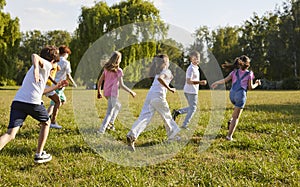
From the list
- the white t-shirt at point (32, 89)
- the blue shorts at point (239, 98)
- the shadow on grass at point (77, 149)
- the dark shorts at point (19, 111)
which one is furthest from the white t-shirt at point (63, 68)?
the blue shorts at point (239, 98)

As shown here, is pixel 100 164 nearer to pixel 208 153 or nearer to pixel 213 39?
pixel 208 153

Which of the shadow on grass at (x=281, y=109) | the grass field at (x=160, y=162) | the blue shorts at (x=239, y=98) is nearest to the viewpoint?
the grass field at (x=160, y=162)

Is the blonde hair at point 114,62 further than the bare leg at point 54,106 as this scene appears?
No

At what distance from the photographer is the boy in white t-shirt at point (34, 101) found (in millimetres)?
4816

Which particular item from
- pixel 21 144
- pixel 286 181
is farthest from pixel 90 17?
pixel 286 181

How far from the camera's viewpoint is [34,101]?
16.3 feet

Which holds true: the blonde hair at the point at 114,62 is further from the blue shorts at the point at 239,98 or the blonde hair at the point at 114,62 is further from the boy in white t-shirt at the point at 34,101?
the blue shorts at the point at 239,98

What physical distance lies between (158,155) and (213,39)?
207ft


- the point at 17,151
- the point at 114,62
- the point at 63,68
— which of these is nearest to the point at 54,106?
the point at 63,68

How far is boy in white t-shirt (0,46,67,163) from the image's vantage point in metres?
4.82

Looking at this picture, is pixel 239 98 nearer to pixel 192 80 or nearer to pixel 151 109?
pixel 192 80

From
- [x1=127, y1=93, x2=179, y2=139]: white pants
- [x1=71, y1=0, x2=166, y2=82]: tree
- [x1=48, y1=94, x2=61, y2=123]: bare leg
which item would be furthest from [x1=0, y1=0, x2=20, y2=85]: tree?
[x1=127, y1=93, x2=179, y2=139]: white pants

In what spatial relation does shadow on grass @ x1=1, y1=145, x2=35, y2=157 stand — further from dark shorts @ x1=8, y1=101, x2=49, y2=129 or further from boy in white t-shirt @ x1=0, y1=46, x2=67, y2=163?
dark shorts @ x1=8, y1=101, x2=49, y2=129

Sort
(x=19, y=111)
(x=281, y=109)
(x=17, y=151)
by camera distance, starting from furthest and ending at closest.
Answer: (x=281, y=109) < (x=17, y=151) < (x=19, y=111)
